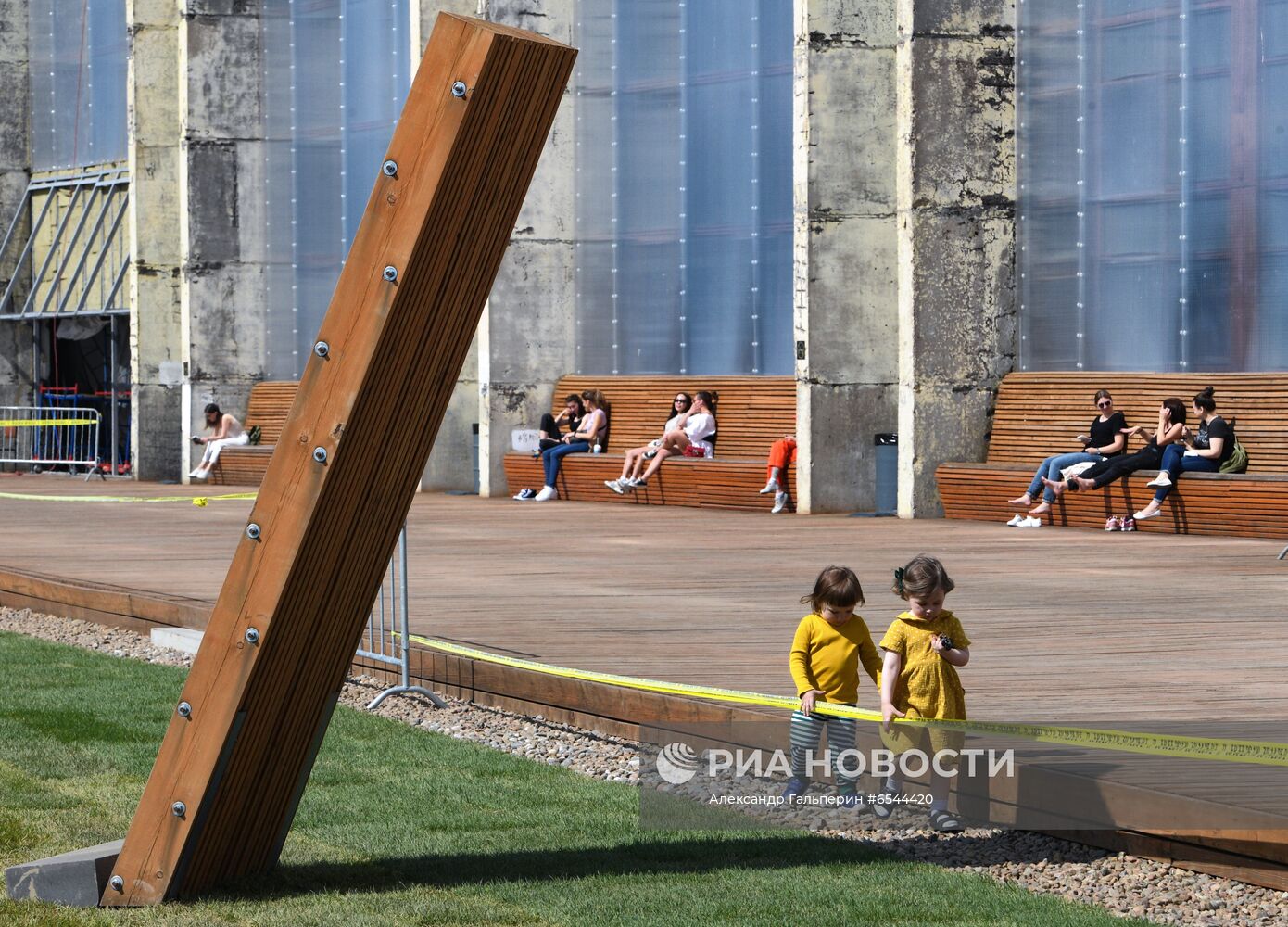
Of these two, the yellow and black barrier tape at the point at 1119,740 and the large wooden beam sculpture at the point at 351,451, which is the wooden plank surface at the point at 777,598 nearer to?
the yellow and black barrier tape at the point at 1119,740

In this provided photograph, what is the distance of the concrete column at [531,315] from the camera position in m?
25.4

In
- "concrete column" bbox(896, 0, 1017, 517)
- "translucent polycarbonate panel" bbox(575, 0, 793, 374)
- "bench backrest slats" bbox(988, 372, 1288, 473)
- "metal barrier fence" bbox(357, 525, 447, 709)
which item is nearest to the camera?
"metal barrier fence" bbox(357, 525, 447, 709)

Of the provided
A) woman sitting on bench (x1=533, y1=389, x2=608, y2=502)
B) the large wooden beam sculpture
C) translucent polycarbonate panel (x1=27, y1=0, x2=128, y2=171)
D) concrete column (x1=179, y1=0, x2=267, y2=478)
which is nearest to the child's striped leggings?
the large wooden beam sculpture

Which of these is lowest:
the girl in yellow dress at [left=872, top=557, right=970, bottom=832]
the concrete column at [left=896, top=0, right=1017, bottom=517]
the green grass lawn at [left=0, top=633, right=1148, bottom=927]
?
the green grass lawn at [left=0, top=633, right=1148, bottom=927]

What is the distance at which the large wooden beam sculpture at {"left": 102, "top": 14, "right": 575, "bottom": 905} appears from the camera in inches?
210

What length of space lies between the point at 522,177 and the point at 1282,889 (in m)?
2.89

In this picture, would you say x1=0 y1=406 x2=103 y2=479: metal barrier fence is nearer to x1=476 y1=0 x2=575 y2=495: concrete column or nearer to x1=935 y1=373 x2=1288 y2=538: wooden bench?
x1=476 y1=0 x2=575 y2=495: concrete column

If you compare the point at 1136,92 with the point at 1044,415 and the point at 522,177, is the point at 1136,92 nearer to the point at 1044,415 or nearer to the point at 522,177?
the point at 1044,415

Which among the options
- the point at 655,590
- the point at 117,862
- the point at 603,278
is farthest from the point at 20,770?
the point at 603,278

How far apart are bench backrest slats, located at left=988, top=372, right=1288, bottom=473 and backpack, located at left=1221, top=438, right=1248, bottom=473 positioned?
28.6 inches

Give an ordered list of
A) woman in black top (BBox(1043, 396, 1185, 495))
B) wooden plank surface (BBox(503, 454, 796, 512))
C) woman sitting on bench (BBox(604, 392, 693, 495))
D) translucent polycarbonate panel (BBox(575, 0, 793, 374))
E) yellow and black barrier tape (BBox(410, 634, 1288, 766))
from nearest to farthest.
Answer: yellow and black barrier tape (BBox(410, 634, 1288, 766))
woman in black top (BBox(1043, 396, 1185, 495))
wooden plank surface (BBox(503, 454, 796, 512))
woman sitting on bench (BBox(604, 392, 693, 495))
translucent polycarbonate panel (BBox(575, 0, 793, 374))

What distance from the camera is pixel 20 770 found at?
25.3 feet

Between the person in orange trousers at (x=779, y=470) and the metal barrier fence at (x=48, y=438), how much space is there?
49.1ft

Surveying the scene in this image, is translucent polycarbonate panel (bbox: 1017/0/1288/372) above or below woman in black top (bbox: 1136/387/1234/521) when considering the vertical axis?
above
